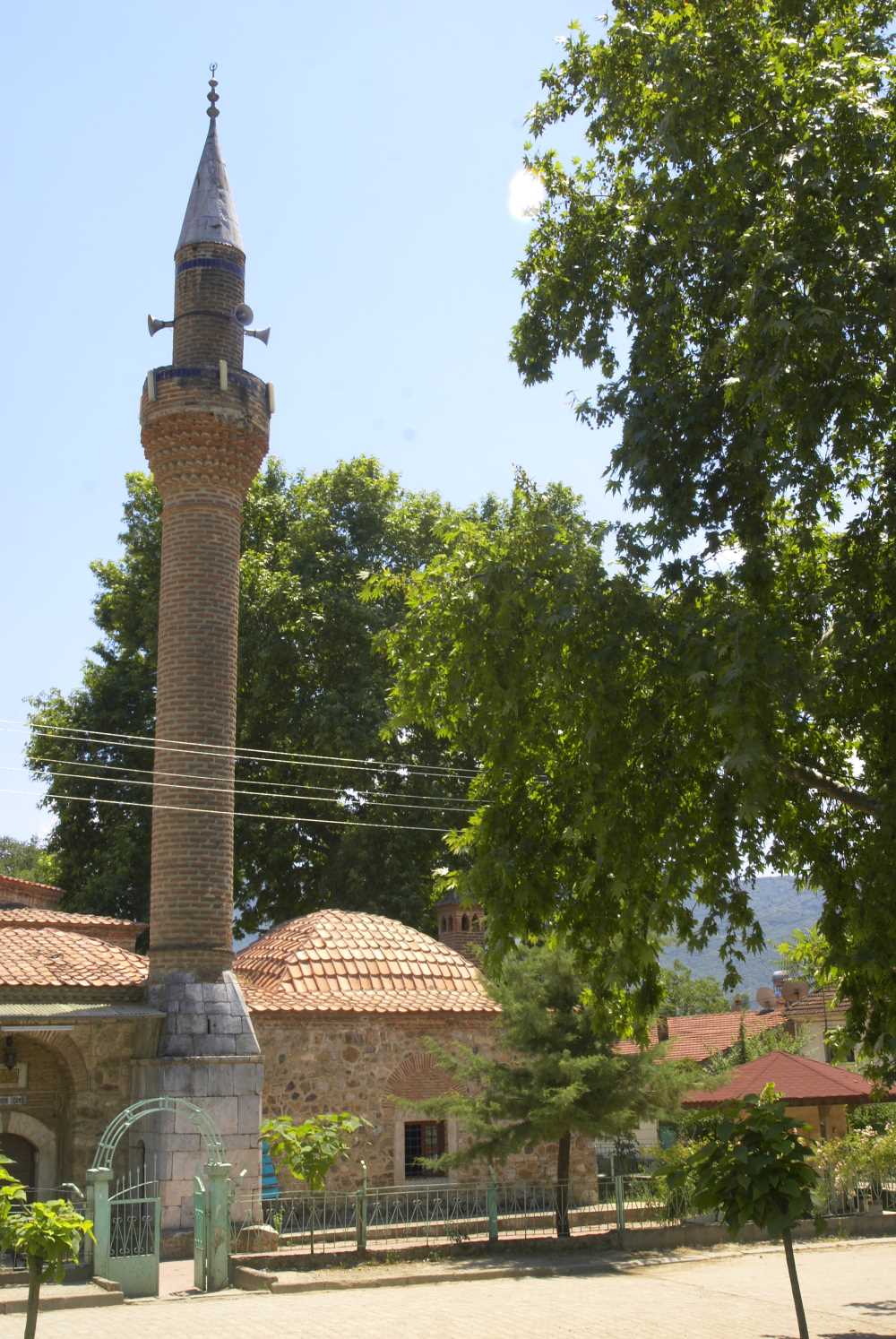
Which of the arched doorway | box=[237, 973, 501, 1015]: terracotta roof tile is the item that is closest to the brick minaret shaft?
box=[237, 973, 501, 1015]: terracotta roof tile

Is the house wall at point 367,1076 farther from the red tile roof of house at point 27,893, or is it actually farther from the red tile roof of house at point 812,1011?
the red tile roof of house at point 812,1011

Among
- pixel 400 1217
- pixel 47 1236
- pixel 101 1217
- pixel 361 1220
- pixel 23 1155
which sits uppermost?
pixel 47 1236

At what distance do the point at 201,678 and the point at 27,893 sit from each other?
1121 cm

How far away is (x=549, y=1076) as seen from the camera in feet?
56.2

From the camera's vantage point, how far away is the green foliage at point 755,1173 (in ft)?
28.0

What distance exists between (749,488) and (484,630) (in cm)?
223

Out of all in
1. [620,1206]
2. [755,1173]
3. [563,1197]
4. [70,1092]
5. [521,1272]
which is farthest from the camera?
[620,1206]

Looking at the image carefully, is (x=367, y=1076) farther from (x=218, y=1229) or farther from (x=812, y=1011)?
(x=812, y=1011)

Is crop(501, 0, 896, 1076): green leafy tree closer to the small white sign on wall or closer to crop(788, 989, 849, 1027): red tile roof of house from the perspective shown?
the small white sign on wall

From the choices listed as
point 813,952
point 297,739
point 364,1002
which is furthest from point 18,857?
point 813,952

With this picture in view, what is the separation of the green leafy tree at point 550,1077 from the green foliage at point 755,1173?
7.71 metres

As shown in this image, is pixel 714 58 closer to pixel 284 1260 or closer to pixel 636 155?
pixel 636 155

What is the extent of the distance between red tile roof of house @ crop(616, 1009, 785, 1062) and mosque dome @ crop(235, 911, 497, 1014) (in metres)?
11.4

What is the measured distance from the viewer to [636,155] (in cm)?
1112
